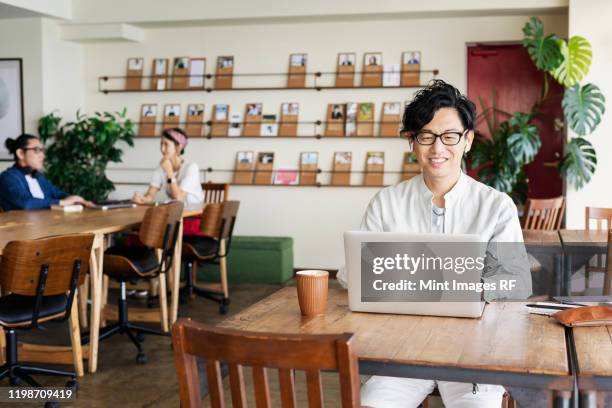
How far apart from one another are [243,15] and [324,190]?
188cm

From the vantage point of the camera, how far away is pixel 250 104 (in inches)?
314

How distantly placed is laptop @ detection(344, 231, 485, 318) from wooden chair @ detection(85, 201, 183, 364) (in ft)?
9.35

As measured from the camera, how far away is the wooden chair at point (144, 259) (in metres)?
4.94

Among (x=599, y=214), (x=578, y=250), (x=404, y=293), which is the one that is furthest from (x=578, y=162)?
(x=404, y=293)

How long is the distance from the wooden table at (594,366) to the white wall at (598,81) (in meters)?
Answer: 5.14

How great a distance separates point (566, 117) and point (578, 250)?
279cm

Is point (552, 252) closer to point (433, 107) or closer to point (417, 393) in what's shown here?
point (433, 107)

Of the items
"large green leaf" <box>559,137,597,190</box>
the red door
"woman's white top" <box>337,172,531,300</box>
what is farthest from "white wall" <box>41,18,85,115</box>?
"woman's white top" <box>337,172,531,300</box>

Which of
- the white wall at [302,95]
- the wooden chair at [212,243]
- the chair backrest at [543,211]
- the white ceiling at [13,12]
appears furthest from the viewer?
the white wall at [302,95]

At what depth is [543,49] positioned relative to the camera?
6523 millimetres

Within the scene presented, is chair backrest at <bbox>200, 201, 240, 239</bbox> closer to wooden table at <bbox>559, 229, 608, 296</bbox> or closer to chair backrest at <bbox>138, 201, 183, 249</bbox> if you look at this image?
chair backrest at <bbox>138, 201, 183, 249</bbox>

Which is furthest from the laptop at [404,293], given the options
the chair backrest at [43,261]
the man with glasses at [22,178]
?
the man with glasses at [22,178]

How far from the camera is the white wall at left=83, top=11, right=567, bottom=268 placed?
746 centimetres

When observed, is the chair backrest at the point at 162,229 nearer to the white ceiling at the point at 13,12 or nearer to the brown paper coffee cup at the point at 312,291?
the brown paper coffee cup at the point at 312,291
